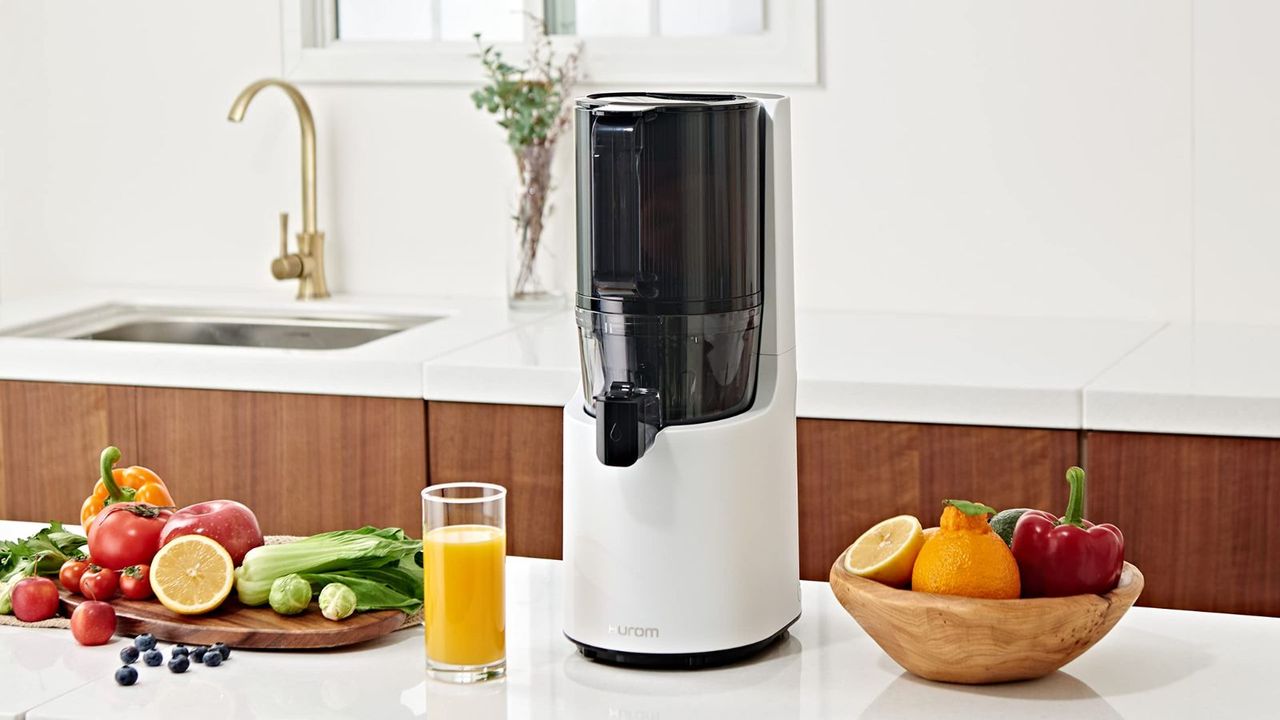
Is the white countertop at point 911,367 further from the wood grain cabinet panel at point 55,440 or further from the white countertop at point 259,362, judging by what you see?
the wood grain cabinet panel at point 55,440

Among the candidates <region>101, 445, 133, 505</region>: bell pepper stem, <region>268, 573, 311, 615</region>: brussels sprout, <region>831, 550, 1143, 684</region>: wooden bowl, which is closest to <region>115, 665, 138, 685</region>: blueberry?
<region>268, 573, 311, 615</region>: brussels sprout

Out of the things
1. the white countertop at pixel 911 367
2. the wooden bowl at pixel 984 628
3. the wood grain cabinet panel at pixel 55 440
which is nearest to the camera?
the wooden bowl at pixel 984 628

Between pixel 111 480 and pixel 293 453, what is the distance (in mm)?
942

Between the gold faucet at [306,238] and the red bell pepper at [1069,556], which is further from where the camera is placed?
the gold faucet at [306,238]

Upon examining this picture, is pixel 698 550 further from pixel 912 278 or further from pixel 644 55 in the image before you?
pixel 644 55

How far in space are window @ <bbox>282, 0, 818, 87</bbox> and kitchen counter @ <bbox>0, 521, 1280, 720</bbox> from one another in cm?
163

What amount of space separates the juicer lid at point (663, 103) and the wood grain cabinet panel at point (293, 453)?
114cm

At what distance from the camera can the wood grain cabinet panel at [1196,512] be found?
195 cm

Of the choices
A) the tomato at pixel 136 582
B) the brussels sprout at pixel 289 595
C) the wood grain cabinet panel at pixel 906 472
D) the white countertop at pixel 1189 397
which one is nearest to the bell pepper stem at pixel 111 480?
the tomato at pixel 136 582

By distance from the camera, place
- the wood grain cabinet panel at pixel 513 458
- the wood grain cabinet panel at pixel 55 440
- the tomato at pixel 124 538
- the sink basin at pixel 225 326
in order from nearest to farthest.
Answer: the tomato at pixel 124 538 < the wood grain cabinet panel at pixel 513 458 < the wood grain cabinet panel at pixel 55 440 < the sink basin at pixel 225 326

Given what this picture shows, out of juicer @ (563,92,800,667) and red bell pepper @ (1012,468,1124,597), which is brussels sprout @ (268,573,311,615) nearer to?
juicer @ (563,92,800,667)

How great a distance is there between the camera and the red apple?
1314mm

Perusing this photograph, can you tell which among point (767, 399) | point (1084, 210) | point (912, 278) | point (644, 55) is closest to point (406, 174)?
point (644, 55)

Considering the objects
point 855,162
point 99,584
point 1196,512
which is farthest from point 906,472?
point 99,584
